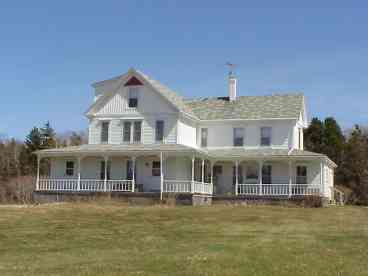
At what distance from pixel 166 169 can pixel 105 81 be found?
27.3 ft

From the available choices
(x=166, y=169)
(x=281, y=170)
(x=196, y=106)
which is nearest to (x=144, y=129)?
(x=166, y=169)

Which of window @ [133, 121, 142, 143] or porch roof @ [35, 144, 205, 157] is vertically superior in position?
window @ [133, 121, 142, 143]

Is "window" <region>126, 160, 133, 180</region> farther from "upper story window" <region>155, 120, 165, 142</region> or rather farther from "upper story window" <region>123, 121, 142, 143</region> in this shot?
"upper story window" <region>155, 120, 165, 142</region>

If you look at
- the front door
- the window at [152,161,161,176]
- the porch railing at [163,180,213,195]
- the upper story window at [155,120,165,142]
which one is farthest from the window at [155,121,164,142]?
the front door

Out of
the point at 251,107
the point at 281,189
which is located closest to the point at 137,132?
the point at 251,107

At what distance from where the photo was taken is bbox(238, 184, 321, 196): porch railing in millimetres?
39875

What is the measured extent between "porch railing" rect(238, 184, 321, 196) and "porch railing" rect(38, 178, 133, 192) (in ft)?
26.9

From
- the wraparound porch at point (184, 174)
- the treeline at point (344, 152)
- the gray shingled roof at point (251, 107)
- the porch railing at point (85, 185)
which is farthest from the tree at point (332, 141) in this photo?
the porch railing at point (85, 185)

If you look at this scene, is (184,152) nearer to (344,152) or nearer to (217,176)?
(217,176)

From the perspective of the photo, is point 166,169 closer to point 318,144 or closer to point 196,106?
point 196,106

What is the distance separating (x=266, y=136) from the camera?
43125mm

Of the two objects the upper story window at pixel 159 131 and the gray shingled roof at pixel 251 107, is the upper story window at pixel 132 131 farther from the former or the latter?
the gray shingled roof at pixel 251 107

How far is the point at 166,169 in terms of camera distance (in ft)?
135

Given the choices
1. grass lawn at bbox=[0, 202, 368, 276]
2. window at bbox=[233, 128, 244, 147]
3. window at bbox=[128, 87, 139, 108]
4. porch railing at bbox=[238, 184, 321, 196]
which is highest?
window at bbox=[128, 87, 139, 108]
